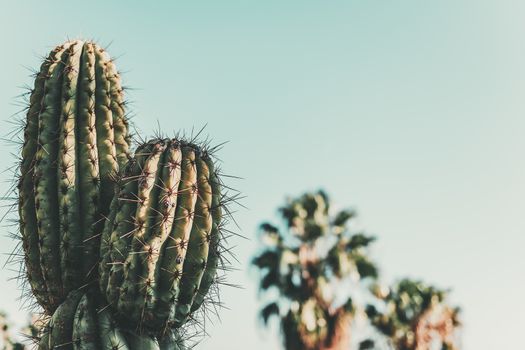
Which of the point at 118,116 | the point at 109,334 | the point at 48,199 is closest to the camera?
the point at 109,334

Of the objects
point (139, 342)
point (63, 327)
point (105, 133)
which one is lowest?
point (139, 342)

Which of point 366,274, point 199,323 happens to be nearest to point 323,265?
point 366,274

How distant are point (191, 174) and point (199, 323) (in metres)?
1.04

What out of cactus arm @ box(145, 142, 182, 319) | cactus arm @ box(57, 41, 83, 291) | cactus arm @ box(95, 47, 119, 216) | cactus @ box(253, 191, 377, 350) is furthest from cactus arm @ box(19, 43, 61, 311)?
cactus @ box(253, 191, 377, 350)

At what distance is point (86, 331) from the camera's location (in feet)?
11.4

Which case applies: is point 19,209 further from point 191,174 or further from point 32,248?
point 191,174

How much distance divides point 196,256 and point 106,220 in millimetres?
603

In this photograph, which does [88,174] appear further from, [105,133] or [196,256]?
[196,256]

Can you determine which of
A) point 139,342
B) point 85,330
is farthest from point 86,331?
point 139,342

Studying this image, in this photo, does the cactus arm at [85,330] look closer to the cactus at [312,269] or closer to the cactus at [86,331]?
the cactus at [86,331]

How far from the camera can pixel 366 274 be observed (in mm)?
17516

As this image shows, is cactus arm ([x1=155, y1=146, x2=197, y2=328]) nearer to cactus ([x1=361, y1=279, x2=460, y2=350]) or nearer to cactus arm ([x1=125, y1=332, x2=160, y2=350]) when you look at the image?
cactus arm ([x1=125, y1=332, x2=160, y2=350])

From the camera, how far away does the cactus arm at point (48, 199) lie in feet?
12.3

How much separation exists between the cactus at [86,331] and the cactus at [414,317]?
15840 millimetres
